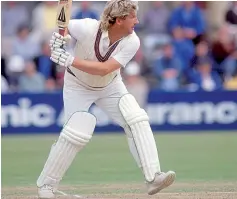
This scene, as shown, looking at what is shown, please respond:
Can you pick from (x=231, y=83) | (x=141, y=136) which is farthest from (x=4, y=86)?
(x=141, y=136)

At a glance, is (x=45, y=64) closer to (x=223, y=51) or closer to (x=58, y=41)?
(x=223, y=51)

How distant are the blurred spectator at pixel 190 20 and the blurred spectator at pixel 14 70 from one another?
298cm

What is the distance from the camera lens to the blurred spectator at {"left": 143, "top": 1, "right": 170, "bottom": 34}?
16.3 metres

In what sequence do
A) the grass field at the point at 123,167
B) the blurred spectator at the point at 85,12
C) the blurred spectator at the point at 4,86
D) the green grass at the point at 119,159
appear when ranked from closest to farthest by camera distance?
1. the grass field at the point at 123,167
2. the green grass at the point at 119,159
3. the blurred spectator at the point at 4,86
4. the blurred spectator at the point at 85,12

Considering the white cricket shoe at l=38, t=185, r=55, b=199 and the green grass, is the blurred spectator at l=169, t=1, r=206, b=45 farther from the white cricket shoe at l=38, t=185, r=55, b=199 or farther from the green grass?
the white cricket shoe at l=38, t=185, r=55, b=199

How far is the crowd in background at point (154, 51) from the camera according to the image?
48.8 feet

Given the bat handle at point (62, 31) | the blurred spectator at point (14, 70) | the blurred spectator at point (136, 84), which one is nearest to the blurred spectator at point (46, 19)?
the blurred spectator at point (14, 70)

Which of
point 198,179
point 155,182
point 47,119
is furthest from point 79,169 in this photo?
point 47,119

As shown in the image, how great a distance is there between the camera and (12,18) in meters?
16.3

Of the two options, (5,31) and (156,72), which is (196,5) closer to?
(156,72)

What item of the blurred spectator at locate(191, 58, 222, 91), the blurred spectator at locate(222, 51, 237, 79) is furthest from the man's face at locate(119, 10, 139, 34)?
the blurred spectator at locate(222, 51, 237, 79)

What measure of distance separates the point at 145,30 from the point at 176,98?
2522mm

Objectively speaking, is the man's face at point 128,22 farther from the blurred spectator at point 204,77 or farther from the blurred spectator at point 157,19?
the blurred spectator at point 157,19

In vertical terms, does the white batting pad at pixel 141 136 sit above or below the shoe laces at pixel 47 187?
above
